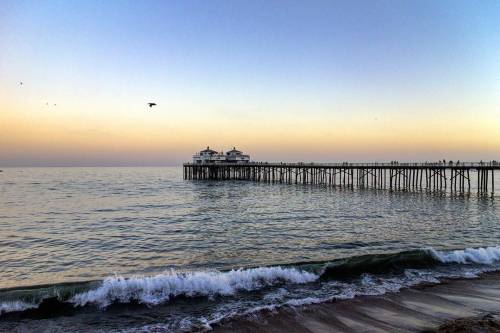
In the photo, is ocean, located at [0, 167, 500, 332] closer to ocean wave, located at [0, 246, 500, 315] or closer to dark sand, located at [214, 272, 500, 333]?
ocean wave, located at [0, 246, 500, 315]

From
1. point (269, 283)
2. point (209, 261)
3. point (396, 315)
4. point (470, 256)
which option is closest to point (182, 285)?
point (269, 283)

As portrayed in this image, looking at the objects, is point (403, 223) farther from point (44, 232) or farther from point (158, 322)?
point (44, 232)

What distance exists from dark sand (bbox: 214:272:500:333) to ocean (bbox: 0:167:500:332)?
54cm

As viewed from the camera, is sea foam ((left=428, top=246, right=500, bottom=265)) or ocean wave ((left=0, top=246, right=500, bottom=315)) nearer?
ocean wave ((left=0, top=246, right=500, bottom=315))

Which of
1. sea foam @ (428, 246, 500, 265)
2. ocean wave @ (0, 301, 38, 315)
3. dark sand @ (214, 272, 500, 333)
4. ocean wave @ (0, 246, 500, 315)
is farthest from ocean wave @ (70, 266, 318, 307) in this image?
sea foam @ (428, 246, 500, 265)

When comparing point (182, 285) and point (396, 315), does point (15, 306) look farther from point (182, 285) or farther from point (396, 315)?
point (396, 315)

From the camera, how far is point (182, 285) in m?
10.2

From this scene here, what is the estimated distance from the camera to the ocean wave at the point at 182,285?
378 inches

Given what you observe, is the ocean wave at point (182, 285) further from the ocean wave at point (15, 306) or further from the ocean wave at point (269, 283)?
the ocean wave at point (15, 306)

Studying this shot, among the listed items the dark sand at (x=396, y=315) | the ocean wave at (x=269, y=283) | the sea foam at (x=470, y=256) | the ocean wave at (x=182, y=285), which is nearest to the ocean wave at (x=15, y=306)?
the ocean wave at (x=269, y=283)

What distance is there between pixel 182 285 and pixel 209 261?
377 centimetres

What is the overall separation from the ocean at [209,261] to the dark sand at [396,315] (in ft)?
1.78

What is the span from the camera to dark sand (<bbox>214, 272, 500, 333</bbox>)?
284 inches

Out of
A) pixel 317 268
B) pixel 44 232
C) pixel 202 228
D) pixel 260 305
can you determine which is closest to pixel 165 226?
pixel 202 228
